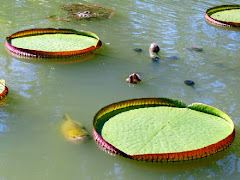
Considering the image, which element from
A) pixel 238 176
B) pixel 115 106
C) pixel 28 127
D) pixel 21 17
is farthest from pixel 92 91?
pixel 21 17

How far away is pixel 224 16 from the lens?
6020 millimetres

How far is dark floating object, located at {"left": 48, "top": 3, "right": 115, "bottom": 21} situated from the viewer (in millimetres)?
5749

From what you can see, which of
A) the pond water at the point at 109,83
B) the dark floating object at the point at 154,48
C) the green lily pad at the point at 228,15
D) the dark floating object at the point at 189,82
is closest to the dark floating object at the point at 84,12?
the pond water at the point at 109,83

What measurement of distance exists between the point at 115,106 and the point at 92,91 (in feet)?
1.84

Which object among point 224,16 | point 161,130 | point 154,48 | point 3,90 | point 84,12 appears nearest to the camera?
point 161,130

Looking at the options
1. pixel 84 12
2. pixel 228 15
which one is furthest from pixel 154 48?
pixel 228 15

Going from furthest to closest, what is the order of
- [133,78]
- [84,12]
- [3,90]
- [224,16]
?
1. [224,16]
2. [84,12]
3. [133,78]
4. [3,90]

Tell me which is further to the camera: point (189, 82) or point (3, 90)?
point (189, 82)

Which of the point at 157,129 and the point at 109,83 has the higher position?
the point at 157,129

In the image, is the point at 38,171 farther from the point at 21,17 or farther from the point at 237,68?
Answer: the point at 21,17

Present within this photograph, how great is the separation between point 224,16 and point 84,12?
2.36m

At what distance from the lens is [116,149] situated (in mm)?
2617

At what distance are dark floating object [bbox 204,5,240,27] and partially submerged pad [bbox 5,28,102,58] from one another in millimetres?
2203

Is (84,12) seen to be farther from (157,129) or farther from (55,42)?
(157,129)
